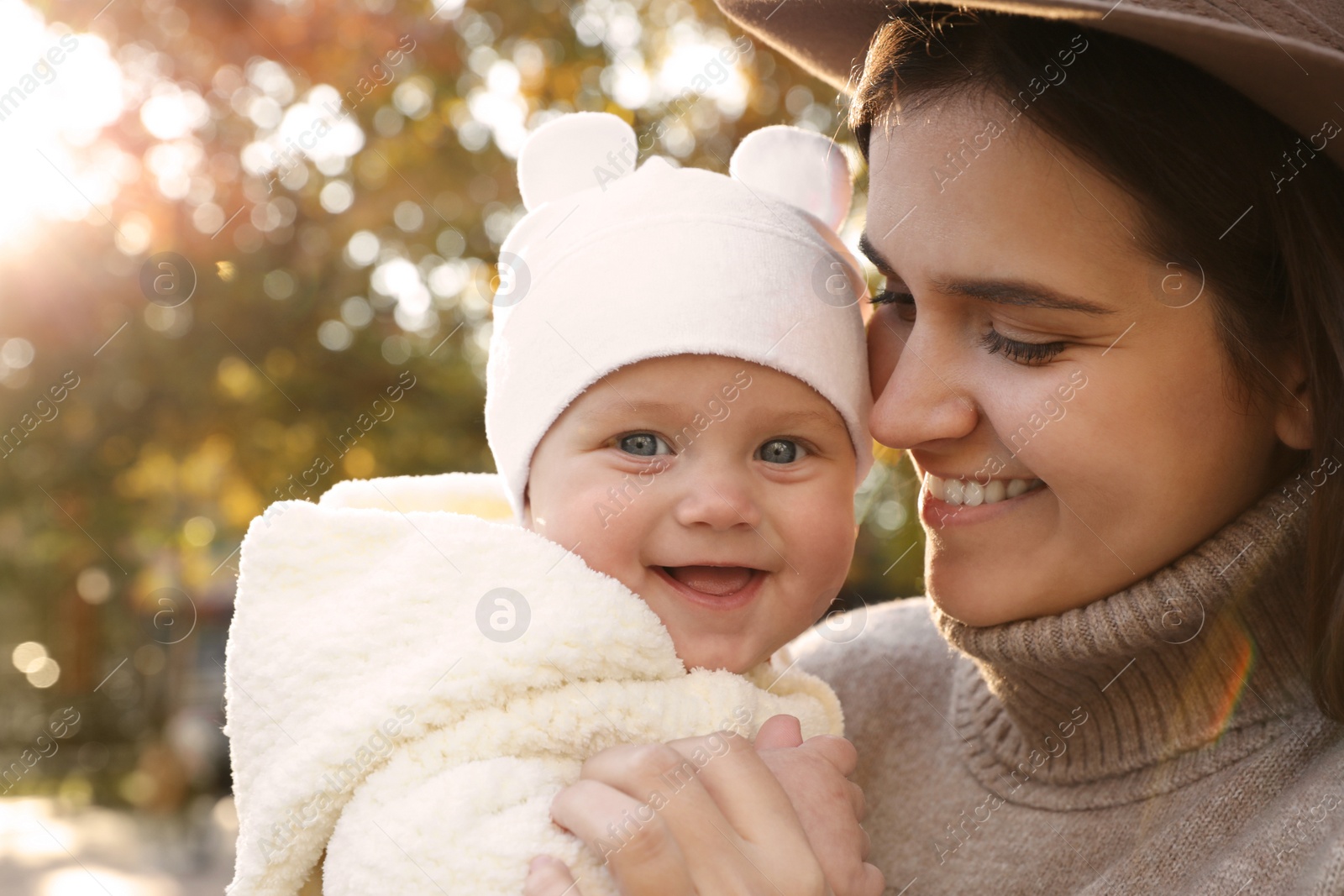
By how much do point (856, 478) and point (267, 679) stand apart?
108cm

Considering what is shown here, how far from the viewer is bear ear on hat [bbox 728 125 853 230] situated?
6.99 ft

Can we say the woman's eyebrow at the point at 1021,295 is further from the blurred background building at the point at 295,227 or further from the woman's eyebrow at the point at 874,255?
the blurred background building at the point at 295,227

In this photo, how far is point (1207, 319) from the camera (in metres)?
1.58

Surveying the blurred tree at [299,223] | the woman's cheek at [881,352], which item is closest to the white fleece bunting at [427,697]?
the woman's cheek at [881,352]

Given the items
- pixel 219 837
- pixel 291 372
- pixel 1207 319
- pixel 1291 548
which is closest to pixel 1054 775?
pixel 1291 548

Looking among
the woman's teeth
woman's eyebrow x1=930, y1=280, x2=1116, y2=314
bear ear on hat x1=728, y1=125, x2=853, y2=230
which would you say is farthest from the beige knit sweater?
bear ear on hat x1=728, y1=125, x2=853, y2=230

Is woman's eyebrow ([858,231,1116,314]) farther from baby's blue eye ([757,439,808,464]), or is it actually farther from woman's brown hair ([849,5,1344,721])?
baby's blue eye ([757,439,808,464])

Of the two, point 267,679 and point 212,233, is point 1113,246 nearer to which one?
point 267,679

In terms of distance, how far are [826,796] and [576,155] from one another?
1.26m

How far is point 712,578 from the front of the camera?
1.83 meters

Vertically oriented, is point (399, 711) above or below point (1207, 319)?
below

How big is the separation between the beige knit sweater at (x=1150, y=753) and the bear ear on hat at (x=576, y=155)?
3.43ft

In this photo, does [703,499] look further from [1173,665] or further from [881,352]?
[1173,665]

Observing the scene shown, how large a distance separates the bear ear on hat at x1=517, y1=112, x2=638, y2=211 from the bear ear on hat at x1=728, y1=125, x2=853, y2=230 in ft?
0.77
